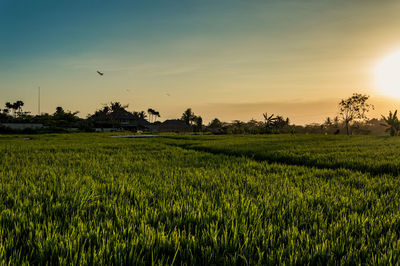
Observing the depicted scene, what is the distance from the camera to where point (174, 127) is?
8538cm

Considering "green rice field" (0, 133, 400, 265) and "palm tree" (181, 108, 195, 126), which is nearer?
"green rice field" (0, 133, 400, 265)

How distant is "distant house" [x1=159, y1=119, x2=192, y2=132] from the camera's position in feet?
279

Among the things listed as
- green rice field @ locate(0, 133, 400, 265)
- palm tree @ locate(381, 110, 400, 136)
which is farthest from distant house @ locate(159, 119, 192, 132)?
green rice field @ locate(0, 133, 400, 265)

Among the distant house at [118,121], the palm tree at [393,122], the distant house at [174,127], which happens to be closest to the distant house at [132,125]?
the distant house at [118,121]

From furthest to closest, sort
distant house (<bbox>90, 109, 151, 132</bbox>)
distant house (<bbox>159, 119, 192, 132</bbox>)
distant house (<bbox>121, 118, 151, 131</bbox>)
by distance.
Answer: distant house (<bbox>159, 119, 192, 132</bbox>) → distant house (<bbox>121, 118, 151, 131</bbox>) → distant house (<bbox>90, 109, 151, 132</bbox>)

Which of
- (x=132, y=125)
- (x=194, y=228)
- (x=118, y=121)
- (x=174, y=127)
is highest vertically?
(x=118, y=121)

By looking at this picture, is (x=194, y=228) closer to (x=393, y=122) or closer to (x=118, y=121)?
(x=393, y=122)

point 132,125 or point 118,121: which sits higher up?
point 118,121

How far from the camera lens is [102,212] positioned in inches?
97.7

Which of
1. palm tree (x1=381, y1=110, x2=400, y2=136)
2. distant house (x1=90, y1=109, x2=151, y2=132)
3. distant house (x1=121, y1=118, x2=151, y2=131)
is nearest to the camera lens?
palm tree (x1=381, y1=110, x2=400, y2=136)

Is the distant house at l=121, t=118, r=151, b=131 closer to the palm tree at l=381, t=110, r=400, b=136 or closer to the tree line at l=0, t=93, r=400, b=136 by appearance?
the tree line at l=0, t=93, r=400, b=136

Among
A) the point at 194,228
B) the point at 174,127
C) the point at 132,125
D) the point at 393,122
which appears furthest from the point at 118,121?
the point at 194,228

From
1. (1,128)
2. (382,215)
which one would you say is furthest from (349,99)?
(1,128)

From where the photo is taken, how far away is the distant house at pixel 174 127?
85000mm
